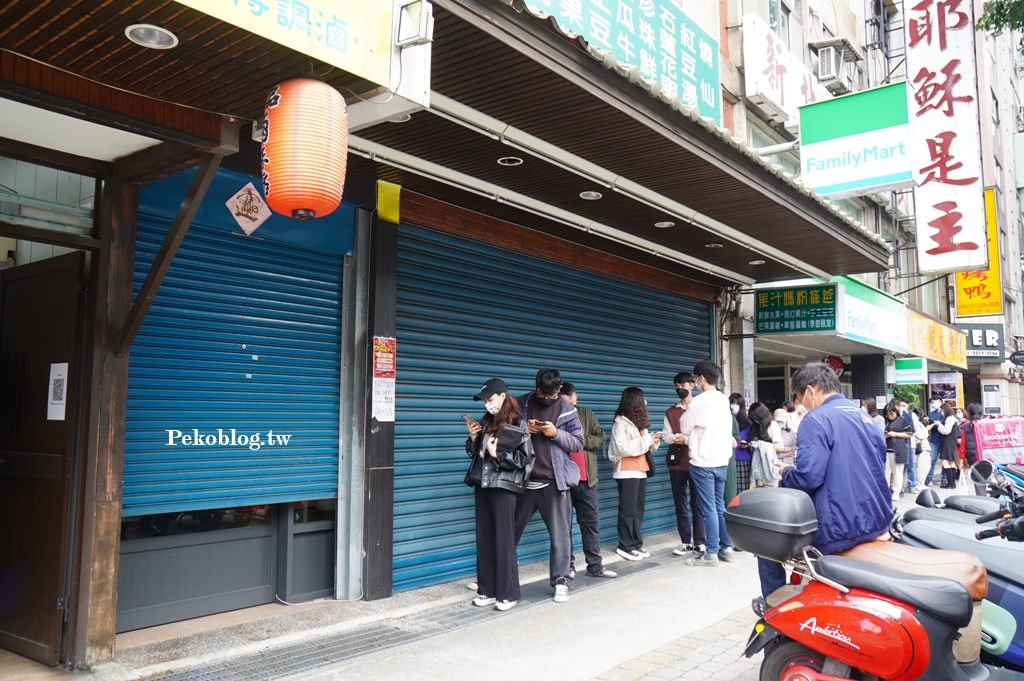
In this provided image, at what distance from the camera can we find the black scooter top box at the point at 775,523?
3.85 m

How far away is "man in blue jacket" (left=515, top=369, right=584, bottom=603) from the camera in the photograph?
21.9 feet

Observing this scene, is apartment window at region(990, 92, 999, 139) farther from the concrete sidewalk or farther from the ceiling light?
the ceiling light

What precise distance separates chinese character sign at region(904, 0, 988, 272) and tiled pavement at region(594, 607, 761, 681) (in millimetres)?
11749

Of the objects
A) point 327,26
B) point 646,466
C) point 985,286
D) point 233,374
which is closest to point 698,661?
point 646,466

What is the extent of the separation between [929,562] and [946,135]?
542 inches

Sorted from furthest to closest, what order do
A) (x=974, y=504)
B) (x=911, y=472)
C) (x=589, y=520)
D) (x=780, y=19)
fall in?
(x=911, y=472)
(x=780, y=19)
(x=589, y=520)
(x=974, y=504)

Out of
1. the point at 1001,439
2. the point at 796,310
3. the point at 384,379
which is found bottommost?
the point at 1001,439

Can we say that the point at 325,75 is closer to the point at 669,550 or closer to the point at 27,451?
the point at 27,451

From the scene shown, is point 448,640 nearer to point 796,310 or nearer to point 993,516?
point 993,516

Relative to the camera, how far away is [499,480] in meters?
6.20

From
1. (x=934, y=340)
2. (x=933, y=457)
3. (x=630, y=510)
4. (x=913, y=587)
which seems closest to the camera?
(x=913, y=587)

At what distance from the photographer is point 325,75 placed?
403 centimetres

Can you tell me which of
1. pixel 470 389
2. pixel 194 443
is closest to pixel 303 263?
pixel 194 443

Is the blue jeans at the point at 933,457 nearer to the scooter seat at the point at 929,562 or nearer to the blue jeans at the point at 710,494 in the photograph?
the blue jeans at the point at 710,494
